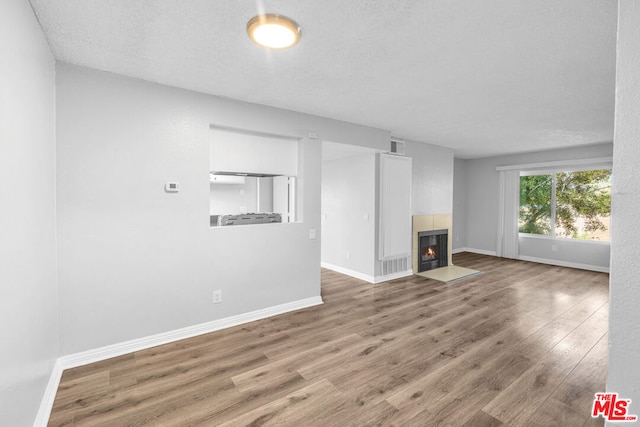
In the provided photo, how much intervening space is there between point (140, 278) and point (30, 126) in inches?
58.8

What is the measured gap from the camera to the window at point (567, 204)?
575cm

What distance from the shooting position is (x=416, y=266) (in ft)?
17.9

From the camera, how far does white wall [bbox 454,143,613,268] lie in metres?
5.73

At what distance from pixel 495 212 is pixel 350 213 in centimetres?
433

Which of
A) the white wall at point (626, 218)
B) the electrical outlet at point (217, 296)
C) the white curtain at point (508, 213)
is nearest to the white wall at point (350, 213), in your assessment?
the electrical outlet at point (217, 296)

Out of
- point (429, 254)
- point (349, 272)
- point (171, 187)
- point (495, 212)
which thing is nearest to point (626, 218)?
point (171, 187)

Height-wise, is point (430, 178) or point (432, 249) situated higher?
point (430, 178)

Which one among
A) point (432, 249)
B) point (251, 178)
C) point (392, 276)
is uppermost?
point (251, 178)

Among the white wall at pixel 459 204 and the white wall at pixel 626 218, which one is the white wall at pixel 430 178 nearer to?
the white wall at pixel 459 204

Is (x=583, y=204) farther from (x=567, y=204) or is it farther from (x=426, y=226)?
(x=426, y=226)

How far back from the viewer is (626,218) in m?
0.83

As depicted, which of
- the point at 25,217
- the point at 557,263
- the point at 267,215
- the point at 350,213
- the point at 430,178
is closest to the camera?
the point at 25,217

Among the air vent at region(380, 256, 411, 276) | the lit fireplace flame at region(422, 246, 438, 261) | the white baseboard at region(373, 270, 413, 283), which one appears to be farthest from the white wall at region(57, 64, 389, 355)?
the lit fireplace flame at region(422, 246, 438, 261)

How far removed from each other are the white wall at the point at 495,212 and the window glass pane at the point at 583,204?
260mm
